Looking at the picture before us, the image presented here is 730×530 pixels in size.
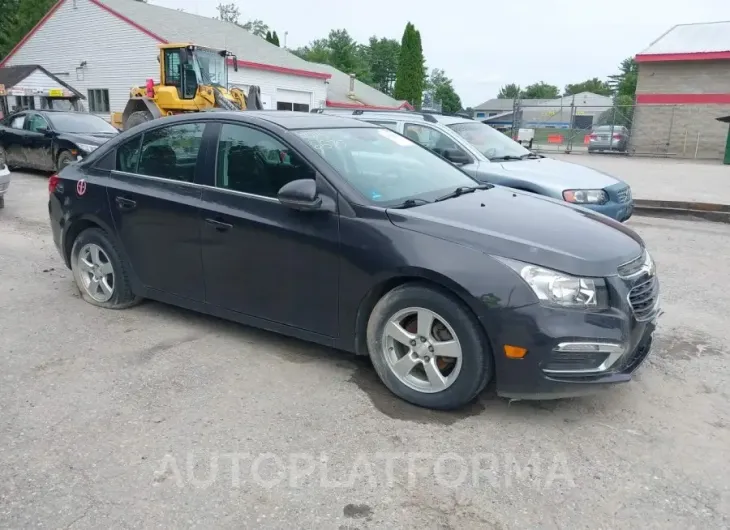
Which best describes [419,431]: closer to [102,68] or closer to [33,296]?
[33,296]

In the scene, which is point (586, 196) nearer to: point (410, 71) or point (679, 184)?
→ point (679, 184)

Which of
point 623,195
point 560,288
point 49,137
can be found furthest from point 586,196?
point 49,137

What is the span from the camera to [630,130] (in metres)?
30.3

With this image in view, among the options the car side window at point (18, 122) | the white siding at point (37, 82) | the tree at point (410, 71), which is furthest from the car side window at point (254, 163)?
the tree at point (410, 71)

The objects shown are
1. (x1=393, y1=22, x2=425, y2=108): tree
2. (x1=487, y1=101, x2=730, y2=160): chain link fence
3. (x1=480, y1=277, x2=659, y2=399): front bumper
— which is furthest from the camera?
(x1=393, y1=22, x2=425, y2=108): tree

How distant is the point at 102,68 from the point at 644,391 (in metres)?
30.9

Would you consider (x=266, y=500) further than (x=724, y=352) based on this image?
No

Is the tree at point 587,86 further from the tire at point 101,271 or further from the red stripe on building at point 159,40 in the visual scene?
the tire at point 101,271

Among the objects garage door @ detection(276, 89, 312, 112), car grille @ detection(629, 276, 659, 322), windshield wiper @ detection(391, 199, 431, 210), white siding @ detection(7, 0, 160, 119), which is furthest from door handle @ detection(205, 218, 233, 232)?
garage door @ detection(276, 89, 312, 112)

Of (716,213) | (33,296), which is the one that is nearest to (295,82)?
(716,213)

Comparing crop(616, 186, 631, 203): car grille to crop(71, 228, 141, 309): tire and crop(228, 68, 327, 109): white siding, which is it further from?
crop(228, 68, 327, 109): white siding

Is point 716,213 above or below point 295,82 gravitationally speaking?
below

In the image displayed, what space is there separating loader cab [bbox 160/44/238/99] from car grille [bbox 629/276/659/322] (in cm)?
1829

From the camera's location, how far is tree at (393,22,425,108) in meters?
58.9
